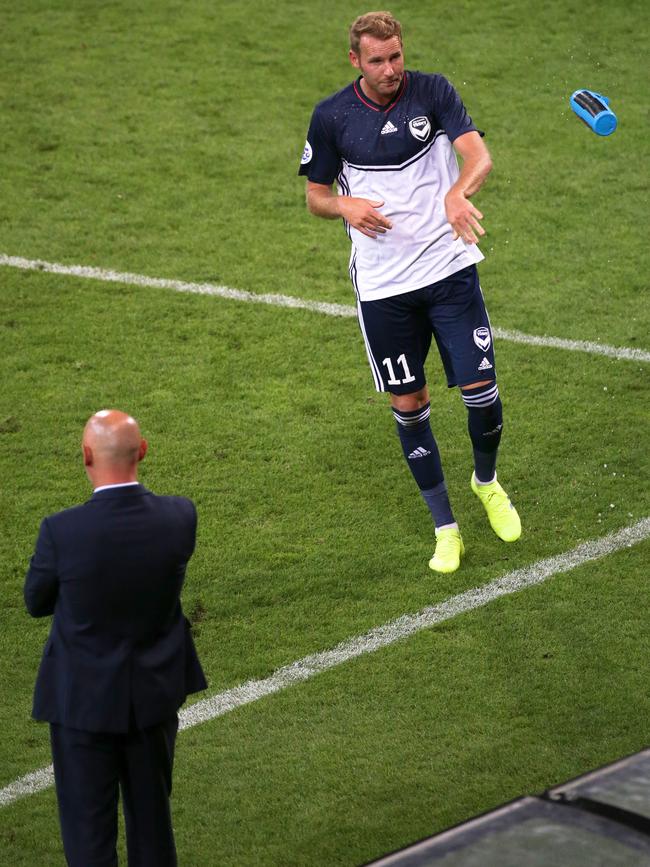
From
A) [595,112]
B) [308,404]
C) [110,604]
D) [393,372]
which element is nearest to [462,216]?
[393,372]

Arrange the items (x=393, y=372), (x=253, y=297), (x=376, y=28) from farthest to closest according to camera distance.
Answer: (x=253, y=297) → (x=393, y=372) → (x=376, y=28)

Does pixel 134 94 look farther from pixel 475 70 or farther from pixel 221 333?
pixel 221 333

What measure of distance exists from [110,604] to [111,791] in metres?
0.54

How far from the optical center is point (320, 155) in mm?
5691

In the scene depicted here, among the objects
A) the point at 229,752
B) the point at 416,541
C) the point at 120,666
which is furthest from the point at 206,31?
the point at 120,666

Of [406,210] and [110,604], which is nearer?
[110,604]

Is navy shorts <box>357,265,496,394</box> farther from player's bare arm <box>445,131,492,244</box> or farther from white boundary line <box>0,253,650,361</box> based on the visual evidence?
white boundary line <box>0,253,650,361</box>

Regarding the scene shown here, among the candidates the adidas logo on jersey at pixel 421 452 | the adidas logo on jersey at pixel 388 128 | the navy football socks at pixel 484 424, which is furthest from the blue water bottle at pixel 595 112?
the adidas logo on jersey at pixel 421 452

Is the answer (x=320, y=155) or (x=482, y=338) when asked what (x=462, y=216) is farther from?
(x=320, y=155)

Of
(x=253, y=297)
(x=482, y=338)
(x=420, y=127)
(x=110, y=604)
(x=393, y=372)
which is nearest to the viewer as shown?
(x=110, y=604)

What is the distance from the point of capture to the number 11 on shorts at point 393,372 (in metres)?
5.80

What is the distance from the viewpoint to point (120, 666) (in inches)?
137

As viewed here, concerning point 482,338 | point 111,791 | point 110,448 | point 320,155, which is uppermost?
point 320,155

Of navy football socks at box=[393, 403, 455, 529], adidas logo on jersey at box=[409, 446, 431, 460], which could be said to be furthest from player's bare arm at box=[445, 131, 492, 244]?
adidas logo on jersey at box=[409, 446, 431, 460]
